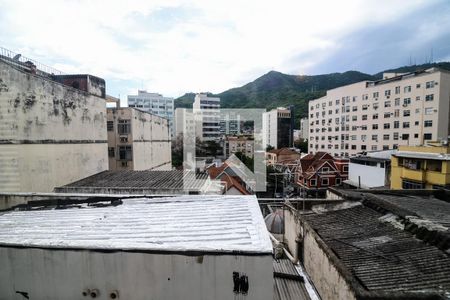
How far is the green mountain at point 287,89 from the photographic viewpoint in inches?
2137

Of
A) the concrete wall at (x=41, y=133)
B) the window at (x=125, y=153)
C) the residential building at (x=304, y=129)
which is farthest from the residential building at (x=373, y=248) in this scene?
the residential building at (x=304, y=129)

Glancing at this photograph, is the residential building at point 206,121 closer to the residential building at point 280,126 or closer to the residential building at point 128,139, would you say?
the residential building at point 280,126

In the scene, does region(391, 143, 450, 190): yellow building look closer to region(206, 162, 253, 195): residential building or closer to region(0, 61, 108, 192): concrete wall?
region(206, 162, 253, 195): residential building

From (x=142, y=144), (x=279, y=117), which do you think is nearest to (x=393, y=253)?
(x=142, y=144)

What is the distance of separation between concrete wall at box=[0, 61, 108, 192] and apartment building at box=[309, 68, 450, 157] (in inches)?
1274

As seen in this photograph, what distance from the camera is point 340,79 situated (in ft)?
233

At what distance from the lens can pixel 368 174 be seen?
20.2m

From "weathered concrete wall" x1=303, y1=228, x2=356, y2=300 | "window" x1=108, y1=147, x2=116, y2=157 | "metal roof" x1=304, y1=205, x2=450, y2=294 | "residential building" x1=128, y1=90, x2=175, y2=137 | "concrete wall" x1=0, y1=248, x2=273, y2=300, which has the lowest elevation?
"weathered concrete wall" x1=303, y1=228, x2=356, y2=300

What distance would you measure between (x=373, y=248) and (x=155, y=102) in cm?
6636

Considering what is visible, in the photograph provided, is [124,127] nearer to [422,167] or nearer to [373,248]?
[373,248]

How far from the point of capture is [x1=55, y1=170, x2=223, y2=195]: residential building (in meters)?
6.79

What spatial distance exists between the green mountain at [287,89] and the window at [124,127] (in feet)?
108

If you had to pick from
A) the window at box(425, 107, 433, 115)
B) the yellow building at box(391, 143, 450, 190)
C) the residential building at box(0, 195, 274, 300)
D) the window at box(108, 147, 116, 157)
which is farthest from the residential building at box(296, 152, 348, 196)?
the residential building at box(0, 195, 274, 300)

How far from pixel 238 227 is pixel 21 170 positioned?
7548 mm
